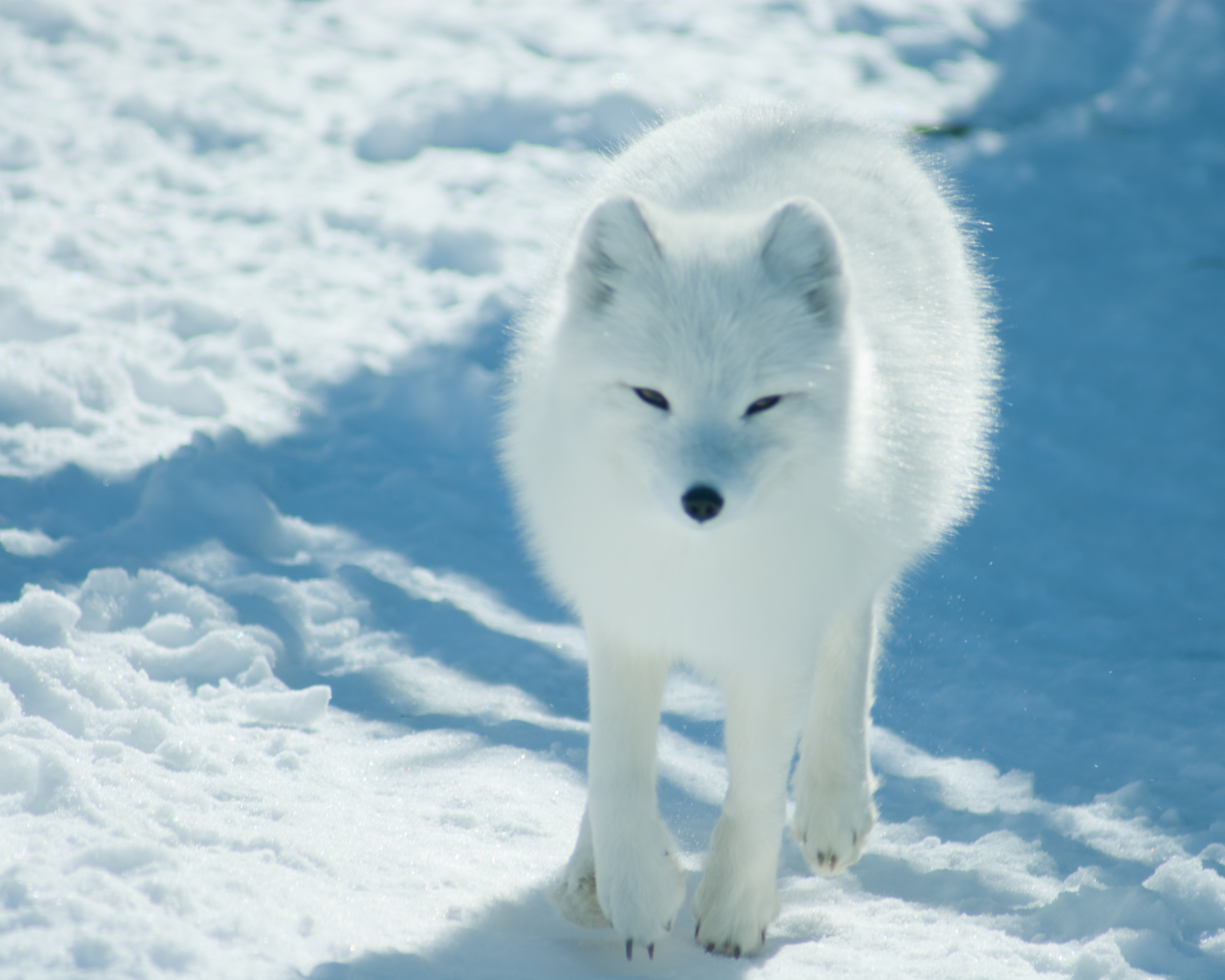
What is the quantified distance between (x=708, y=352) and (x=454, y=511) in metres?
2.26

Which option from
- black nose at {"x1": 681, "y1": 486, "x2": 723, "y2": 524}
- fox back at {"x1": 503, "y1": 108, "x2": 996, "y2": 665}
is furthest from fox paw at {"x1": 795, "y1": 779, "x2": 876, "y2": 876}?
black nose at {"x1": 681, "y1": 486, "x2": 723, "y2": 524}

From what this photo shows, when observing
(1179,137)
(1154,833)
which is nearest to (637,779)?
(1154,833)

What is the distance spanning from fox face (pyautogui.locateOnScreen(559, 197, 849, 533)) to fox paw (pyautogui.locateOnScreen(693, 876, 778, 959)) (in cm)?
74

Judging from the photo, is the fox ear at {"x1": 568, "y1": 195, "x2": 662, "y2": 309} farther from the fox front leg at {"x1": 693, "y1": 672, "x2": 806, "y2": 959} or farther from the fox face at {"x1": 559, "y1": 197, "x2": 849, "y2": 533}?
the fox front leg at {"x1": 693, "y1": 672, "x2": 806, "y2": 959}

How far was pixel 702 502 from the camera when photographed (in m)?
1.92

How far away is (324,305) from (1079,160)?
4.22m

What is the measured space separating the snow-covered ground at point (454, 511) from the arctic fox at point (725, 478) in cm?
20

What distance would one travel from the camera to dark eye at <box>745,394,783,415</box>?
205cm

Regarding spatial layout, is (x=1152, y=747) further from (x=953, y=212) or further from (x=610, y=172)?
(x=610, y=172)

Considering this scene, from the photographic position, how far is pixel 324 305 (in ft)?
17.1

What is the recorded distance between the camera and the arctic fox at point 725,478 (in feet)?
6.72

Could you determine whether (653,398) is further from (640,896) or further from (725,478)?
(640,896)

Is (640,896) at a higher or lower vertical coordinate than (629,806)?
lower

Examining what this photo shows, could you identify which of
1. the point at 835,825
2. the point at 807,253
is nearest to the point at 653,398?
the point at 807,253
